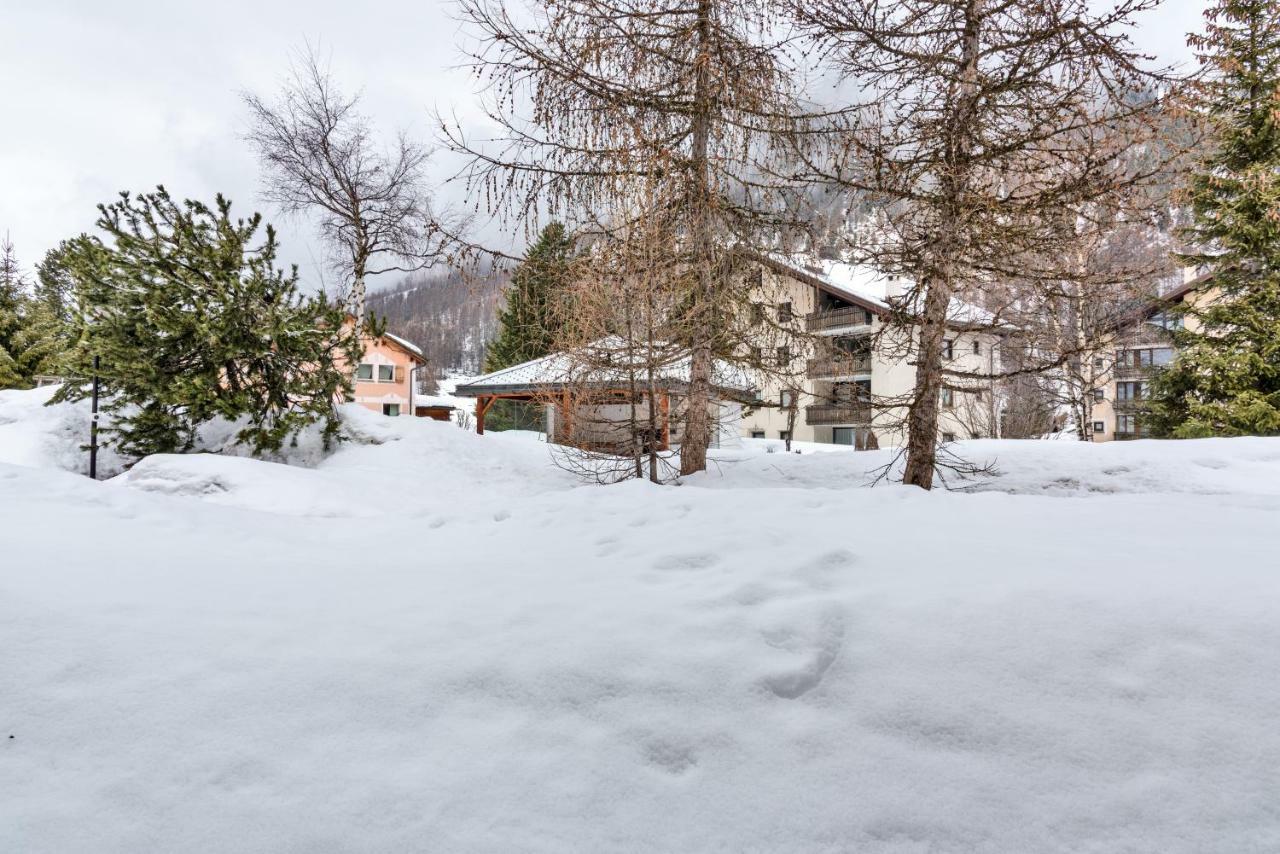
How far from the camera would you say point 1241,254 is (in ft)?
43.0

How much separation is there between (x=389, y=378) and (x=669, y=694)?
36.0m

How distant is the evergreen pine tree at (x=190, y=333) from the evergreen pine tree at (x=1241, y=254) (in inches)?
670

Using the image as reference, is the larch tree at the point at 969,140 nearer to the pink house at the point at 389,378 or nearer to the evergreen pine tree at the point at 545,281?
the evergreen pine tree at the point at 545,281

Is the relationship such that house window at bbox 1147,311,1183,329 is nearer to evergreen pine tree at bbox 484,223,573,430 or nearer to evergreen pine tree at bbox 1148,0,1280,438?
evergreen pine tree at bbox 1148,0,1280,438

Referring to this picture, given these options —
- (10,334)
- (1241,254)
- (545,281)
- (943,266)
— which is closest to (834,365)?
(943,266)

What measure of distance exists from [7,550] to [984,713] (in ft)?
14.1

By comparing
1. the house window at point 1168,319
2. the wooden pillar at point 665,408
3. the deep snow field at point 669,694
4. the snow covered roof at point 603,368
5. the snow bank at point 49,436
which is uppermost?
the house window at point 1168,319

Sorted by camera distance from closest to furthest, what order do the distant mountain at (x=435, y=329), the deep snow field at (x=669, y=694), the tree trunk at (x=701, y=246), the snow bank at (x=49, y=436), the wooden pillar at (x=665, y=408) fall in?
1. the deep snow field at (x=669, y=694)
2. the tree trunk at (x=701, y=246)
3. the wooden pillar at (x=665, y=408)
4. the snow bank at (x=49, y=436)
5. the distant mountain at (x=435, y=329)

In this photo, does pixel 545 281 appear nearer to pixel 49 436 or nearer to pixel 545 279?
pixel 545 279

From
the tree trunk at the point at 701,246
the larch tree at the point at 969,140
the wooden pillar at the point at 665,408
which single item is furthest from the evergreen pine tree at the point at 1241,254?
the wooden pillar at the point at 665,408

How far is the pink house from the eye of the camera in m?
33.1

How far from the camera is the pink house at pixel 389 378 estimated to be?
33125 millimetres

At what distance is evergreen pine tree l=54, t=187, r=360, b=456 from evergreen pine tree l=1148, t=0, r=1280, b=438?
17025 mm

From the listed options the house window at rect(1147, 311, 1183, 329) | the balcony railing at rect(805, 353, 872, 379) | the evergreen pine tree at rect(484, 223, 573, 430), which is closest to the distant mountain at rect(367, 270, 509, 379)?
the house window at rect(1147, 311, 1183, 329)
